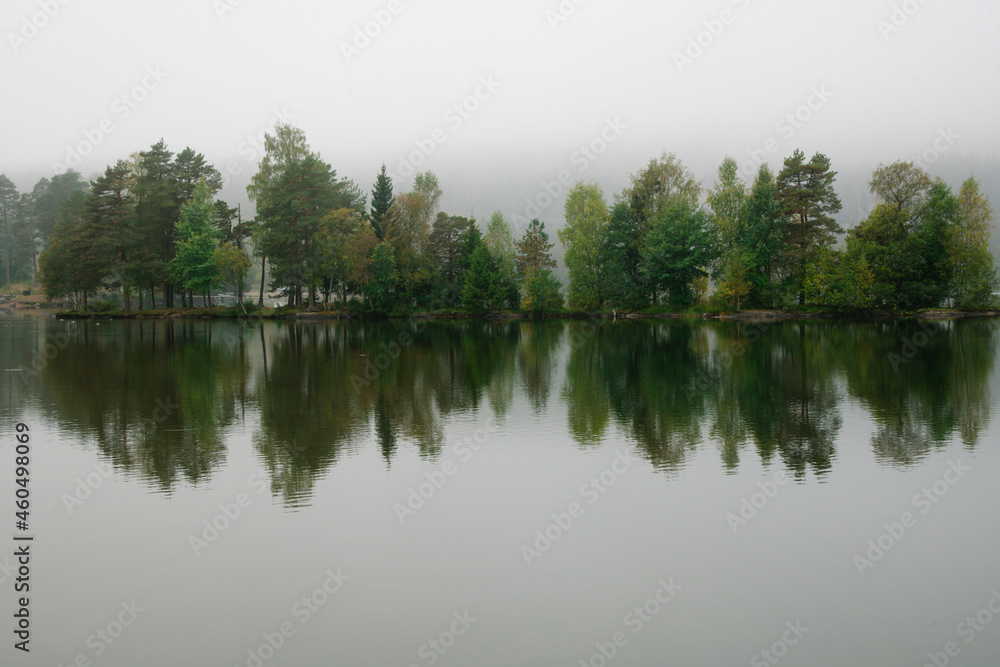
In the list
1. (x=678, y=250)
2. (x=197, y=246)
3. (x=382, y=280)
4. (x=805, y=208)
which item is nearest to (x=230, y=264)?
(x=197, y=246)

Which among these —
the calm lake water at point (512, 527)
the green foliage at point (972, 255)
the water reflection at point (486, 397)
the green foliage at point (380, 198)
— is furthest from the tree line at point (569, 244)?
the calm lake water at point (512, 527)

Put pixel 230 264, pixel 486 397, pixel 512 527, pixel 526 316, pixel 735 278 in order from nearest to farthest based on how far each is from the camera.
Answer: pixel 512 527 → pixel 486 397 → pixel 735 278 → pixel 230 264 → pixel 526 316

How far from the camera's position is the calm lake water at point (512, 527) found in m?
6.47

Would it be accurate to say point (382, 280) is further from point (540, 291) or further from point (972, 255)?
point (972, 255)

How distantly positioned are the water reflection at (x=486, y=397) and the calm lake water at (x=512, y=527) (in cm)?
14

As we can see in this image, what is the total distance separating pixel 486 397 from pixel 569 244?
60228 millimetres

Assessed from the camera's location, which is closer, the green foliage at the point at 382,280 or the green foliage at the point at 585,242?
the green foliage at the point at 382,280

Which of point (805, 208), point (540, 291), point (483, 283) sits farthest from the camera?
point (540, 291)

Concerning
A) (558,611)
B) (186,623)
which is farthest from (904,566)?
(186,623)

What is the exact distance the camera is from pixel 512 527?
30.1 feet

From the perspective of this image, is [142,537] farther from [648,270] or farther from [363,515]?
[648,270]

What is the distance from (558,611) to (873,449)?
867cm

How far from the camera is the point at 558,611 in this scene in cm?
698

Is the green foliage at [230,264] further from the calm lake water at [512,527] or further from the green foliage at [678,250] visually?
the calm lake water at [512,527]
